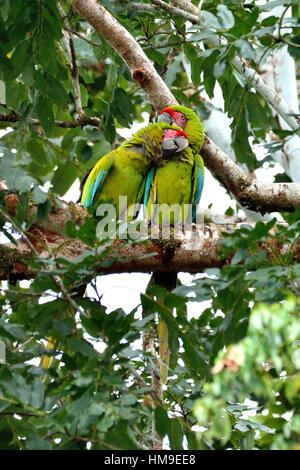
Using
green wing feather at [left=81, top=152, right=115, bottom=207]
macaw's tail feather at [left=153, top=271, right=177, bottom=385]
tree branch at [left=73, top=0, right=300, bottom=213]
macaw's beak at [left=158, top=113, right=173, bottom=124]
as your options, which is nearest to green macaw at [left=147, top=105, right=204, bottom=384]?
macaw's beak at [left=158, top=113, right=173, bottom=124]

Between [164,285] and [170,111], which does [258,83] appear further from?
[164,285]

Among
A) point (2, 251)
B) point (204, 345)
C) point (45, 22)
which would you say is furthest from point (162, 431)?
point (45, 22)

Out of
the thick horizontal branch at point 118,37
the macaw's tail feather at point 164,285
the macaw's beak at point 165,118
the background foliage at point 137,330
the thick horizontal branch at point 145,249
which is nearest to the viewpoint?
the background foliage at point 137,330

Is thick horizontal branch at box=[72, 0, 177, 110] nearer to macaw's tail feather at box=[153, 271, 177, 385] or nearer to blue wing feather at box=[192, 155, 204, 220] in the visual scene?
blue wing feather at box=[192, 155, 204, 220]

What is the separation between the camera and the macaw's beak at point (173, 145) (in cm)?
357

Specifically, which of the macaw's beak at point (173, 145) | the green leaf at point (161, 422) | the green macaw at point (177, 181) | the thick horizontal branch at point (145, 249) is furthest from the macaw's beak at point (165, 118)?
the green leaf at point (161, 422)

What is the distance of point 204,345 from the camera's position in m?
2.02

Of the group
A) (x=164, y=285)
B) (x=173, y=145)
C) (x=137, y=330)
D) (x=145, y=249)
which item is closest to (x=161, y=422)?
(x=137, y=330)

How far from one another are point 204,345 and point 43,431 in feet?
1.83

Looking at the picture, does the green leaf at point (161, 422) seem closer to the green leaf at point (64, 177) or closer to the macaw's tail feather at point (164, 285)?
the macaw's tail feather at point (164, 285)

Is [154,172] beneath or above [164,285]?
above

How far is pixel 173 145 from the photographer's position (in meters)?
3.57

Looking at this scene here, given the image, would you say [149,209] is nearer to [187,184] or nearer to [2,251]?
[187,184]

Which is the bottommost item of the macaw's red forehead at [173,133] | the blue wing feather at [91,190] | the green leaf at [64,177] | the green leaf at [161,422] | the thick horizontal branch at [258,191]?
the green leaf at [161,422]
